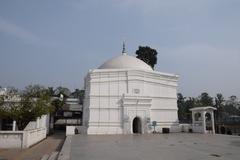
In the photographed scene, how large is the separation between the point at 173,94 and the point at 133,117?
8166 mm

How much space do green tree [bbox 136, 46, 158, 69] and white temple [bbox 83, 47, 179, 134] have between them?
43.0 ft

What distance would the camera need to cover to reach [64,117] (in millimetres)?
45500

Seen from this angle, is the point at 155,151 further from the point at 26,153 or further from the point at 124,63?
the point at 124,63

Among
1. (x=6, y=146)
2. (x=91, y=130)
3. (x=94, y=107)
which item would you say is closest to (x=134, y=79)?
(x=94, y=107)

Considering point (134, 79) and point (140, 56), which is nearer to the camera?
point (134, 79)

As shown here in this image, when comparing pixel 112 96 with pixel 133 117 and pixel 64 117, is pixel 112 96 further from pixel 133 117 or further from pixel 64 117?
pixel 64 117

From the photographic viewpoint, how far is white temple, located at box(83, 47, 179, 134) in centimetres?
2892

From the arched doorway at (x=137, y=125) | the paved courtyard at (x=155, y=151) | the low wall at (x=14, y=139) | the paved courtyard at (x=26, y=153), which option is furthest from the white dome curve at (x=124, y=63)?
the low wall at (x=14, y=139)

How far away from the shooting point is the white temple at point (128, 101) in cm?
2892

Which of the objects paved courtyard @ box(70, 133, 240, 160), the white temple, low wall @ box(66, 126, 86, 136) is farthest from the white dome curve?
paved courtyard @ box(70, 133, 240, 160)

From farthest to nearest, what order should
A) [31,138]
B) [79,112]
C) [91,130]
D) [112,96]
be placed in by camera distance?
[79,112]
[112,96]
[91,130]
[31,138]

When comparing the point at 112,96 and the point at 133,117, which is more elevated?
the point at 112,96

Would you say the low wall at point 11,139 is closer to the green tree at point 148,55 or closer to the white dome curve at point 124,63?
the white dome curve at point 124,63

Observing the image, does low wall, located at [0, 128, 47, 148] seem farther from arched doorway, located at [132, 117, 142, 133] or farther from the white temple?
arched doorway, located at [132, 117, 142, 133]
